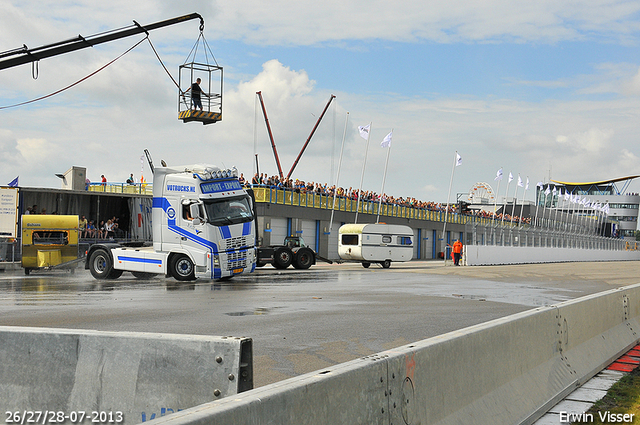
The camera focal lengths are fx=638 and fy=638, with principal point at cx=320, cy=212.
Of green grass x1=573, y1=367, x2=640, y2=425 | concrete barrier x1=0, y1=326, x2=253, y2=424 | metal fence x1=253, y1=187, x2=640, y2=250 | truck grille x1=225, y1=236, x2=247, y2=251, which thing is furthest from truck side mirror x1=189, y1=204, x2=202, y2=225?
metal fence x1=253, y1=187, x2=640, y2=250

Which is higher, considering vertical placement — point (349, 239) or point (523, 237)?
point (349, 239)

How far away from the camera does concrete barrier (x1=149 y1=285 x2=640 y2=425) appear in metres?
3.07

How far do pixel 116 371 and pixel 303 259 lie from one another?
25.0 metres

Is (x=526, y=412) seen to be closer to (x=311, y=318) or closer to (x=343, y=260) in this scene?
(x=311, y=318)

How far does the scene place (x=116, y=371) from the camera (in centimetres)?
452

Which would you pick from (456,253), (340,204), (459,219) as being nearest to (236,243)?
(456,253)

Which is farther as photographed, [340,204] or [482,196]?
[482,196]

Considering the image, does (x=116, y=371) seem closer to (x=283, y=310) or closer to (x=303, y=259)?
(x=283, y=310)

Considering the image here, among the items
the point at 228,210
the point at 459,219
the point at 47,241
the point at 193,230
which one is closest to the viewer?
the point at 193,230

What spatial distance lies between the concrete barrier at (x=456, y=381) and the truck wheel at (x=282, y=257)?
21.0 meters

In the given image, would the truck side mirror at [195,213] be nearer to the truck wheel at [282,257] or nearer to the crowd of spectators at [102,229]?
the truck wheel at [282,257]

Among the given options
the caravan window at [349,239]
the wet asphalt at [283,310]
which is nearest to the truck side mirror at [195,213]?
the wet asphalt at [283,310]

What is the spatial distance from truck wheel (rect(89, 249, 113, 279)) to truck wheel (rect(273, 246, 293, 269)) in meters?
8.80

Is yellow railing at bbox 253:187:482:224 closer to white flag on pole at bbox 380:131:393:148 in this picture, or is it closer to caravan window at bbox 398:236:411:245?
white flag on pole at bbox 380:131:393:148
